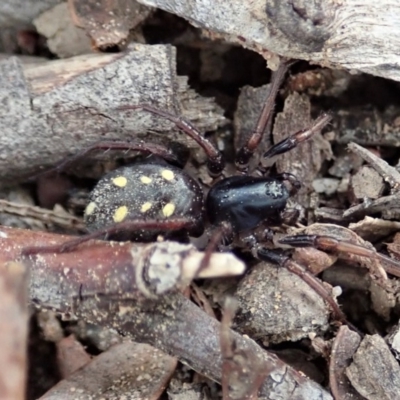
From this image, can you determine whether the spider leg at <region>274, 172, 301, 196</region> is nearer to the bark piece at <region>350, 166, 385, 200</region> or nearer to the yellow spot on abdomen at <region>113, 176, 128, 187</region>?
the bark piece at <region>350, 166, 385, 200</region>

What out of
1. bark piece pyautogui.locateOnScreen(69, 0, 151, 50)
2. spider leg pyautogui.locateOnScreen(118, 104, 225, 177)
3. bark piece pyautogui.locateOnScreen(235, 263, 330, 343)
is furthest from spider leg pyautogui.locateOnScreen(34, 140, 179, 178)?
bark piece pyautogui.locateOnScreen(235, 263, 330, 343)

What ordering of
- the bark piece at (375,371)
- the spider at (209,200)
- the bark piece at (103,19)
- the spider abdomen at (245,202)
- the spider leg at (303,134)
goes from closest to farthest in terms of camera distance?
1. the bark piece at (375,371)
2. the spider at (209,200)
3. the bark piece at (103,19)
4. the spider leg at (303,134)
5. the spider abdomen at (245,202)


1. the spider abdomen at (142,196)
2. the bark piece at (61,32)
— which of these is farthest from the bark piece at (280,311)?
the bark piece at (61,32)

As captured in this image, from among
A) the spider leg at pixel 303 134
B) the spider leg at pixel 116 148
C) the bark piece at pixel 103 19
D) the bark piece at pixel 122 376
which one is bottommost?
the bark piece at pixel 122 376

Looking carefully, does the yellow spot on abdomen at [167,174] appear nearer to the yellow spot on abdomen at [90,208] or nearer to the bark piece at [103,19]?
the yellow spot on abdomen at [90,208]

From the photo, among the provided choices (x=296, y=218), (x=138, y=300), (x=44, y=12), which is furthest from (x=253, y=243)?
(x=44, y=12)

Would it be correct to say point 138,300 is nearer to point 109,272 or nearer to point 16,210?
point 109,272

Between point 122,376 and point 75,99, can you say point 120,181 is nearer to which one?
point 75,99
